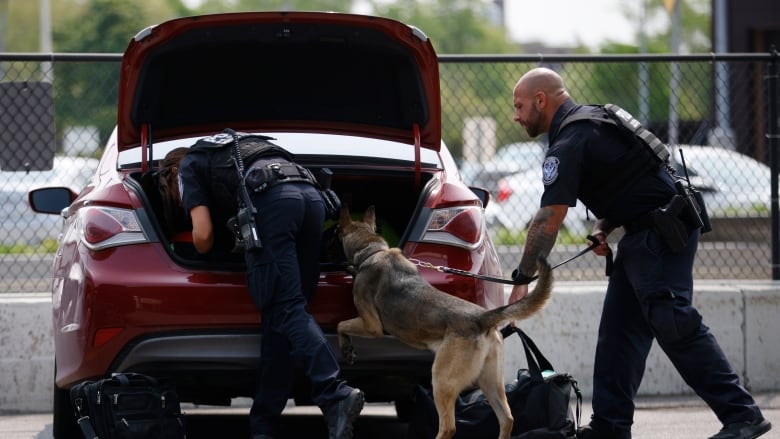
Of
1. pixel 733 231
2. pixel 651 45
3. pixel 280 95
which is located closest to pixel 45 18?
pixel 651 45

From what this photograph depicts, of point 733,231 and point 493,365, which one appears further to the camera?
point 733,231

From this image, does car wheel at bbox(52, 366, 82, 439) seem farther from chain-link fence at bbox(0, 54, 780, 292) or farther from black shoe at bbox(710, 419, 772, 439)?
black shoe at bbox(710, 419, 772, 439)

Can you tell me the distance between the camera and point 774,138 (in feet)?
27.3

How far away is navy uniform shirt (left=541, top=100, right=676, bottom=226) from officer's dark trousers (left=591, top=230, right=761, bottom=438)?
0.15m

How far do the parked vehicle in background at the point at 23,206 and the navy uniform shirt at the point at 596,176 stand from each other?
2.75m

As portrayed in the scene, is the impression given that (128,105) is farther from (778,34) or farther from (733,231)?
(778,34)

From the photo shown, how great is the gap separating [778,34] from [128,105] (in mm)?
24636

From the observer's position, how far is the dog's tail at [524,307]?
5.21 metres

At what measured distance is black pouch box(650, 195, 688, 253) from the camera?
223 inches

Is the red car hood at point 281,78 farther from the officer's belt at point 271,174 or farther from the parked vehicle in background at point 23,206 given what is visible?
the parked vehicle in background at point 23,206

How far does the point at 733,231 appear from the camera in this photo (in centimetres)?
1117

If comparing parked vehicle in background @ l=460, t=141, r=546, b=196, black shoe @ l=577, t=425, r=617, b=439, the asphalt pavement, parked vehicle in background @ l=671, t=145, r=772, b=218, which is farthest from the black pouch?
parked vehicle in background @ l=460, t=141, r=546, b=196

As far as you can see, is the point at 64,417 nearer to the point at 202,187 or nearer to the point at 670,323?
the point at 202,187

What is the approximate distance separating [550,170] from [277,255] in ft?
4.10
